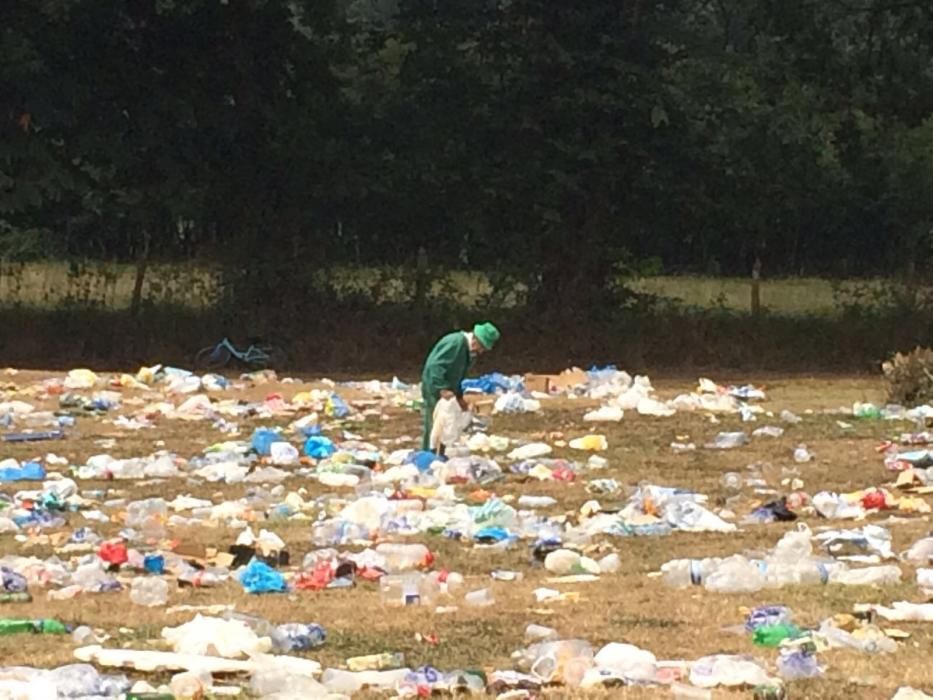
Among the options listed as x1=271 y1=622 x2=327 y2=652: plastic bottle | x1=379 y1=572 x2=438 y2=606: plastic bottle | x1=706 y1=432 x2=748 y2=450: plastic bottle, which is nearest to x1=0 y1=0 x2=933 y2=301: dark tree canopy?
x1=706 y1=432 x2=748 y2=450: plastic bottle

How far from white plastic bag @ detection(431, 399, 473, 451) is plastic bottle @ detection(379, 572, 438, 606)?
4.38m

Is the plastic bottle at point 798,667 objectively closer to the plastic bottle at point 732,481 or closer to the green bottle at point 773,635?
the green bottle at point 773,635

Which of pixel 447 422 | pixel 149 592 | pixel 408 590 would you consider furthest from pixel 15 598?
pixel 447 422

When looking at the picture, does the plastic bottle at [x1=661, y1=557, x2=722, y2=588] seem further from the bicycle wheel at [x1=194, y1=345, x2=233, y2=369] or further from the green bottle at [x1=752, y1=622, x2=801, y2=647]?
the bicycle wheel at [x1=194, y1=345, x2=233, y2=369]

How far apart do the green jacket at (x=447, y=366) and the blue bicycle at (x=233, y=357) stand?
10.5m

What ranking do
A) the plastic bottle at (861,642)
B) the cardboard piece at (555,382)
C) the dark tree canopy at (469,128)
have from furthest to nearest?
Answer: the dark tree canopy at (469,128), the cardboard piece at (555,382), the plastic bottle at (861,642)

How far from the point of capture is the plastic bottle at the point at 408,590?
8102mm

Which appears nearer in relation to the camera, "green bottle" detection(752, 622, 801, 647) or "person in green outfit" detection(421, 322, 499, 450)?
"green bottle" detection(752, 622, 801, 647)

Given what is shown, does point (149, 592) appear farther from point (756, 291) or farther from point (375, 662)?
point (756, 291)

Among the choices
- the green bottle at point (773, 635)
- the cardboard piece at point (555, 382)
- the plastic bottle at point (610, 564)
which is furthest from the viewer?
the cardboard piece at point (555, 382)

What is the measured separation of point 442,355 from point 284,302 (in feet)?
39.6

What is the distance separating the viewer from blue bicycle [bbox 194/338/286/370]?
2350 centimetres

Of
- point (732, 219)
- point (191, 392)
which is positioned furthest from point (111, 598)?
point (732, 219)

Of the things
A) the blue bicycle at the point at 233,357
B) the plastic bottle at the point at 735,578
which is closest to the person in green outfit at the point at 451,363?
the plastic bottle at the point at 735,578
